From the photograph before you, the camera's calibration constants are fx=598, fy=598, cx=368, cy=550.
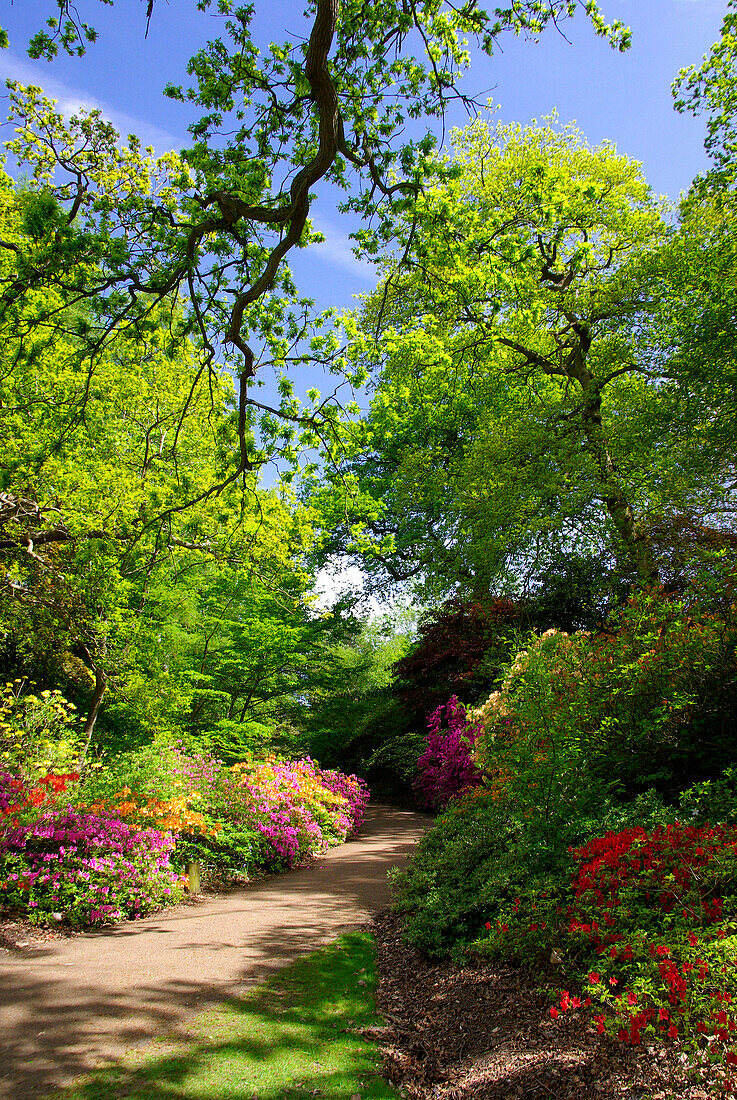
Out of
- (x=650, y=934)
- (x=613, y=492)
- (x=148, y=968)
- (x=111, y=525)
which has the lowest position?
(x=148, y=968)

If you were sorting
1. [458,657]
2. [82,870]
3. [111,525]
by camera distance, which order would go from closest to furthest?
1. [82,870]
2. [111,525]
3. [458,657]

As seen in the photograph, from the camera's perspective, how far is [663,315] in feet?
34.7

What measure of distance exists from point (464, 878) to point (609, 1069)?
252 cm

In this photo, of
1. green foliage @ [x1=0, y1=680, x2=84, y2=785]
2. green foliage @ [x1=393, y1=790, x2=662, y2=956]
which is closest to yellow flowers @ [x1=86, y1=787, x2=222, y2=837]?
green foliage @ [x1=0, y1=680, x2=84, y2=785]

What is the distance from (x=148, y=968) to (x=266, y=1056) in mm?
1599

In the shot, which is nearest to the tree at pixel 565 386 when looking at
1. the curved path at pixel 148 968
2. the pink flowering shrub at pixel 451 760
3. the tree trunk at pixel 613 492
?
the tree trunk at pixel 613 492

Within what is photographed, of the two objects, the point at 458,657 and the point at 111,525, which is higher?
the point at 111,525

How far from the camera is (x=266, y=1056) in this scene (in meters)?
3.04

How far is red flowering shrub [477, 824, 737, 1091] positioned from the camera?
7.73 ft

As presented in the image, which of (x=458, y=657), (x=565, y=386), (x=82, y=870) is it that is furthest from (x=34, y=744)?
(x=565, y=386)

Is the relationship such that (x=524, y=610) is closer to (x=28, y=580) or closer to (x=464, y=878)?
(x=464, y=878)

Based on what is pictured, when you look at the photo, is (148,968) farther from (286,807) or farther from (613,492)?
(613,492)

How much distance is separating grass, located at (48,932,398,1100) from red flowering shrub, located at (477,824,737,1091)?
0.97 metres

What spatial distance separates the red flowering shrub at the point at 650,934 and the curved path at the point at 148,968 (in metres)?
1.92
